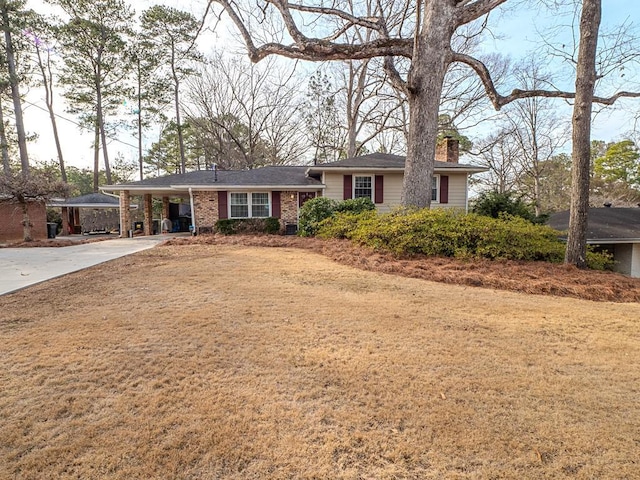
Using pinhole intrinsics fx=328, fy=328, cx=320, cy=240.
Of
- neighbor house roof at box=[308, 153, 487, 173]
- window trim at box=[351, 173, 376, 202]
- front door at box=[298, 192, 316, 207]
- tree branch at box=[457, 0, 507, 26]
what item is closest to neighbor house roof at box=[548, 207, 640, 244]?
neighbor house roof at box=[308, 153, 487, 173]

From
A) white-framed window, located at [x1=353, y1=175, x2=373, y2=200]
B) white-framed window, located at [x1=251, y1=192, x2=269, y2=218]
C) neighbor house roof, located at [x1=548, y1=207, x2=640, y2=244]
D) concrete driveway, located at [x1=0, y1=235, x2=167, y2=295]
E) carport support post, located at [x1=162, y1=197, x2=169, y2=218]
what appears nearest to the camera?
concrete driveway, located at [x1=0, y1=235, x2=167, y2=295]

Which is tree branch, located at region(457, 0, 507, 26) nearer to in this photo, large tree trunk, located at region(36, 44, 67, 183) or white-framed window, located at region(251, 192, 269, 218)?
white-framed window, located at region(251, 192, 269, 218)

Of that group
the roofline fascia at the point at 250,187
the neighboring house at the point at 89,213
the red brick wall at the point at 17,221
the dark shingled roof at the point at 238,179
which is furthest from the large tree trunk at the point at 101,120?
the roofline fascia at the point at 250,187

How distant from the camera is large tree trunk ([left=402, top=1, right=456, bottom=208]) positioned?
8984 mm

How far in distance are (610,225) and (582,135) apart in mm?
8099

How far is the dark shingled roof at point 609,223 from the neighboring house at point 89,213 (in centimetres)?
2077

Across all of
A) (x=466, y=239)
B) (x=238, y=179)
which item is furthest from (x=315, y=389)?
(x=238, y=179)

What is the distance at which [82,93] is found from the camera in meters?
20.0

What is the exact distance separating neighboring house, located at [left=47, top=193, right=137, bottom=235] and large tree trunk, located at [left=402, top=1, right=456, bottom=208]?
46.6ft

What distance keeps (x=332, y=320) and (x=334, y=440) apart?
72.7 inches

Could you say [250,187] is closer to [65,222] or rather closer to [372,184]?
[372,184]

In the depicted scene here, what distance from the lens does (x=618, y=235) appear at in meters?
11.4

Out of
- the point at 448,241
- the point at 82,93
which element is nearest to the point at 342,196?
the point at 448,241

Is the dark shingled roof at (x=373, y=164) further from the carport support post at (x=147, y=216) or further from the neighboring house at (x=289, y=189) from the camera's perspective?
the carport support post at (x=147, y=216)
